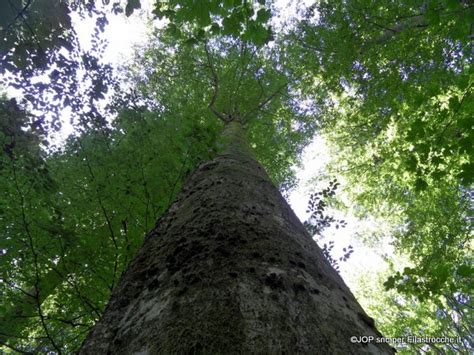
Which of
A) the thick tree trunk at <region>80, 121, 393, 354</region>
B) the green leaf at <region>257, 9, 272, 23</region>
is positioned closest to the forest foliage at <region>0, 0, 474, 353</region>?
the green leaf at <region>257, 9, 272, 23</region>

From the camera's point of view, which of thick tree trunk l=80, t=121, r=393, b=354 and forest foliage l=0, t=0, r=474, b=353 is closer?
thick tree trunk l=80, t=121, r=393, b=354

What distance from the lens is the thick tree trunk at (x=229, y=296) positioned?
872 mm

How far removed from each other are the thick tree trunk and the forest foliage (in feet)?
4.52

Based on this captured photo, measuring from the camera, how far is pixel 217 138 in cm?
330

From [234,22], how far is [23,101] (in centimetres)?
317

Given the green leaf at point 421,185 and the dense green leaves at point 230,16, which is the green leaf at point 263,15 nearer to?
the dense green leaves at point 230,16

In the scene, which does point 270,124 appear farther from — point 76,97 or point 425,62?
point 76,97

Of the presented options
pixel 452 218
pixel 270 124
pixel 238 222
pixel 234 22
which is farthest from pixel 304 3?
pixel 238 222

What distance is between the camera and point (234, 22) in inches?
107

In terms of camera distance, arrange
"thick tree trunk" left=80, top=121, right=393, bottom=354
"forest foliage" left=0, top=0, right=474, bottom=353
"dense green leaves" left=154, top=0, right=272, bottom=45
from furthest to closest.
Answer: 1. "forest foliage" left=0, top=0, right=474, bottom=353
2. "dense green leaves" left=154, top=0, right=272, bottom=45
3. "thick tree trunk" left=80, top=121, right=393, bottom=354

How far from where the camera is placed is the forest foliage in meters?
3.19

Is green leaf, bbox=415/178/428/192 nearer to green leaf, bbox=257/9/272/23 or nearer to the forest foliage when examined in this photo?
the forest foliage

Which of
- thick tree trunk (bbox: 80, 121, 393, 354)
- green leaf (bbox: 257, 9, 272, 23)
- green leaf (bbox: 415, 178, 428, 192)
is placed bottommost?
thick tree trunk (bbox: 80, 121, 393, 354)

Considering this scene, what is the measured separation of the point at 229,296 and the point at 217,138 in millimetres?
2415
